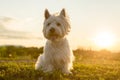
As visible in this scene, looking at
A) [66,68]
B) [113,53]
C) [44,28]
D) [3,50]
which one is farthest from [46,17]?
[113,53]

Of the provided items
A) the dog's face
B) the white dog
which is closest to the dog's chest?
the white dog

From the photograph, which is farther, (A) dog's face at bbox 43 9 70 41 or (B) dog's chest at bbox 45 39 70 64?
(B) dog's chest at bbox 45 39 70 64

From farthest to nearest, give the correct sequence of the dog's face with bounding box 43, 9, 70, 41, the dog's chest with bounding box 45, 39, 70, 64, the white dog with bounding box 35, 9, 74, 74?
the dog's chest with bounding box 45, 39, 70, 64 → the white dog with bounding box 35, 9, 74, 74 → the dog's face with bounding box 43, 9, 70, 41

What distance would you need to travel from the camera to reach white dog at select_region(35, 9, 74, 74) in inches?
483

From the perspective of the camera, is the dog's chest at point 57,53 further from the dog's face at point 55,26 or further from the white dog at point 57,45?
the dog's face at point 55,26

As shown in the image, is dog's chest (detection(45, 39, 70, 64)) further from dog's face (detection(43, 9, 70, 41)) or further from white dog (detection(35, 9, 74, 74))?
dog's face (detection(43, 9, 70, 41))

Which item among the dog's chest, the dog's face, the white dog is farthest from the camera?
the dog's chest

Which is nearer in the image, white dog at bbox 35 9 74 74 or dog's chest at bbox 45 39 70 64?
white dog at bbox 35 9 74 74

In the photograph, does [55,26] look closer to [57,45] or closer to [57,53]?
[57,45]

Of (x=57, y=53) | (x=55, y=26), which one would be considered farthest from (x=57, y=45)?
(x=55, y=26)

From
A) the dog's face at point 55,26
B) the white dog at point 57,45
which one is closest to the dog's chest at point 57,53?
the white dog at point 57,45

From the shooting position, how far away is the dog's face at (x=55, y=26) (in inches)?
475

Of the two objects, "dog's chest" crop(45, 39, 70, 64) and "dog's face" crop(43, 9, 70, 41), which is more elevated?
"dog's face" crop(43, 9, 70, 41)

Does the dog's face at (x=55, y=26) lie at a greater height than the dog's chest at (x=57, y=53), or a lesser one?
greater
